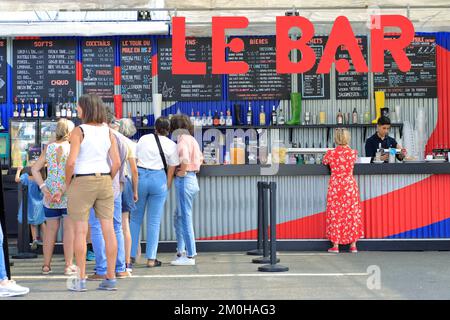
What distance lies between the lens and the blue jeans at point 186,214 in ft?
29.2

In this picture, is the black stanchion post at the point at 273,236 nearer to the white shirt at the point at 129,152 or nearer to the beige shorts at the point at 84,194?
the white shirt at the point at 129,152

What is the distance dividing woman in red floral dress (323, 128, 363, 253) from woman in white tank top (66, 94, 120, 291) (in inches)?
145

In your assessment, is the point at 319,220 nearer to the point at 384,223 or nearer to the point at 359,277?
the point at 384,223

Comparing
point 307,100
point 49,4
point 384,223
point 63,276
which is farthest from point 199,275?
point 307,100

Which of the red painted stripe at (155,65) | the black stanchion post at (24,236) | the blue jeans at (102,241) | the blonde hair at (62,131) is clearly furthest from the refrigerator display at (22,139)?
the blue jeans at (102,241)

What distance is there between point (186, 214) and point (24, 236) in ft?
7.22

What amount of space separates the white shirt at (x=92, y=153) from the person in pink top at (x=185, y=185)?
6.69 ft

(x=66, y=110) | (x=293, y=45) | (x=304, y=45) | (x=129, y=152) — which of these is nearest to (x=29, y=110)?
(x=66, y=110)

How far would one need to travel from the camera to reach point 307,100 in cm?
1339

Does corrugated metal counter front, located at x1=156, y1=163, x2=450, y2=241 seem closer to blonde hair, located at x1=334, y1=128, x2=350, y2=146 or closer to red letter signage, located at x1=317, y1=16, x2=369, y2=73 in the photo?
blonde hair, located at x1=334, y1=128, x2=350, y2=146

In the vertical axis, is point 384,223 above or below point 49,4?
below
